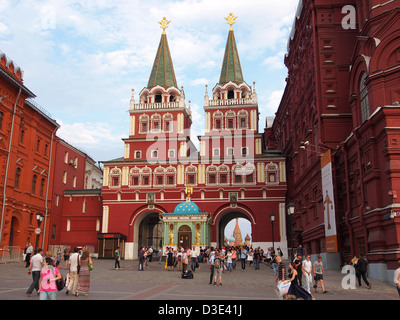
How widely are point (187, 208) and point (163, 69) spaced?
844 inches

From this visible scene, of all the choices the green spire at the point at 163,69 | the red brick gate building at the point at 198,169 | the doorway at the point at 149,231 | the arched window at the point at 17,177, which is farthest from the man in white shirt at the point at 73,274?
the green spire at the point at 163,69

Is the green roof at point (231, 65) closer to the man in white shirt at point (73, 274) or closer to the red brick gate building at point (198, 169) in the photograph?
the red brick gate building at point (198, 169)

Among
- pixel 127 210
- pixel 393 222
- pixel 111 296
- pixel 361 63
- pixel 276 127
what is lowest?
pixel 111 296

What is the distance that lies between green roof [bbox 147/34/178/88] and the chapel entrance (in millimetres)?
20414

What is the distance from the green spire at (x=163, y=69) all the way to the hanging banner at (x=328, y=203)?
31674mm

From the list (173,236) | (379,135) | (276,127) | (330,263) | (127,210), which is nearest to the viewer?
(379,135)

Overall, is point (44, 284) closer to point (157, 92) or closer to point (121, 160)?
point (121, 160)

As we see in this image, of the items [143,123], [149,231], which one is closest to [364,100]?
[143,123]

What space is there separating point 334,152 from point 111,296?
64.5ft

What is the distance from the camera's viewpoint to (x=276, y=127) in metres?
60.1

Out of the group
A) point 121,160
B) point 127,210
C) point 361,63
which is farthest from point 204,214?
point 361,63

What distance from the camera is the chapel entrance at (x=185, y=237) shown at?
44.6 m

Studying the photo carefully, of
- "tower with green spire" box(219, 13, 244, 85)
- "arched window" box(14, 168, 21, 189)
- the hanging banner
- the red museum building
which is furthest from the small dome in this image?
the hanging banner

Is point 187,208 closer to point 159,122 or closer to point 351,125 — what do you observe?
point 159,122
